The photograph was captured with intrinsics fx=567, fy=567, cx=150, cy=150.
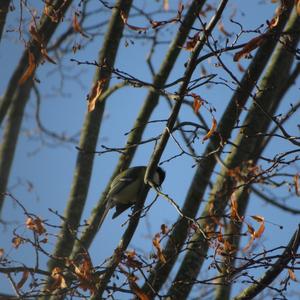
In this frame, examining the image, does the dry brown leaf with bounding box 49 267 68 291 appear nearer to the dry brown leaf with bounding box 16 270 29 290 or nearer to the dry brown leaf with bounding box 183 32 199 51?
the dry brown leaf with bounding box 16 270 29 290

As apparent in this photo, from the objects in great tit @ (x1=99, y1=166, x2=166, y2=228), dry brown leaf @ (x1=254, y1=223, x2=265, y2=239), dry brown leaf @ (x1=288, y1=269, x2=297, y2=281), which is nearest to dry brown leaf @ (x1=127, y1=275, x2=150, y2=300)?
dry brown leaf @ (x1=254, y1=223, x2=265, y2=239)

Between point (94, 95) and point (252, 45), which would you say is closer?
point (252, 45)

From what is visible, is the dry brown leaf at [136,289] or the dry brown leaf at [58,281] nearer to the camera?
the dry brown leaf at [136,289]

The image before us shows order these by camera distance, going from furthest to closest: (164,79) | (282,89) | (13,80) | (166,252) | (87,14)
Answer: (87,14) < (13,80) < (282,89) < (164,79) < (166,252)

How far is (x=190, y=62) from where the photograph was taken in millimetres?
3379

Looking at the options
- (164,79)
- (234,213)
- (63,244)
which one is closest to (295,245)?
(234,213)

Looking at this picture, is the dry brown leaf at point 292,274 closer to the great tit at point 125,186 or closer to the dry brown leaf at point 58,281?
the dry brown leaf at point 58,281

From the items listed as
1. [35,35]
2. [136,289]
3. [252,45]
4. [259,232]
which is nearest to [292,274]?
[259,232]

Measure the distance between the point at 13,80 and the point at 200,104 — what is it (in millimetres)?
4538

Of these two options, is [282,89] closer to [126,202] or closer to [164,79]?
[164,79]

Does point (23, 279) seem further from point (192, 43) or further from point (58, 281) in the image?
point (192, 43)

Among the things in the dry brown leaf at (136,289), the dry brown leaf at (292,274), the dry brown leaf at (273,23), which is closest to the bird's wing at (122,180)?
the dry brown leaf at (136,289)

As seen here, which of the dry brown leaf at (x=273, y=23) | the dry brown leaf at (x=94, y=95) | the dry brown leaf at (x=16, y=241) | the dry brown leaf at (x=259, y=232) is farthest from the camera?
the dry brown leaf at (x=16, y=241)

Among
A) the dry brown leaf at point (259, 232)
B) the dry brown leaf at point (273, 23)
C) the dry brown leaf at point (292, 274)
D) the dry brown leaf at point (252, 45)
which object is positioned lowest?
the dry brown leaf at point (292, 274)
